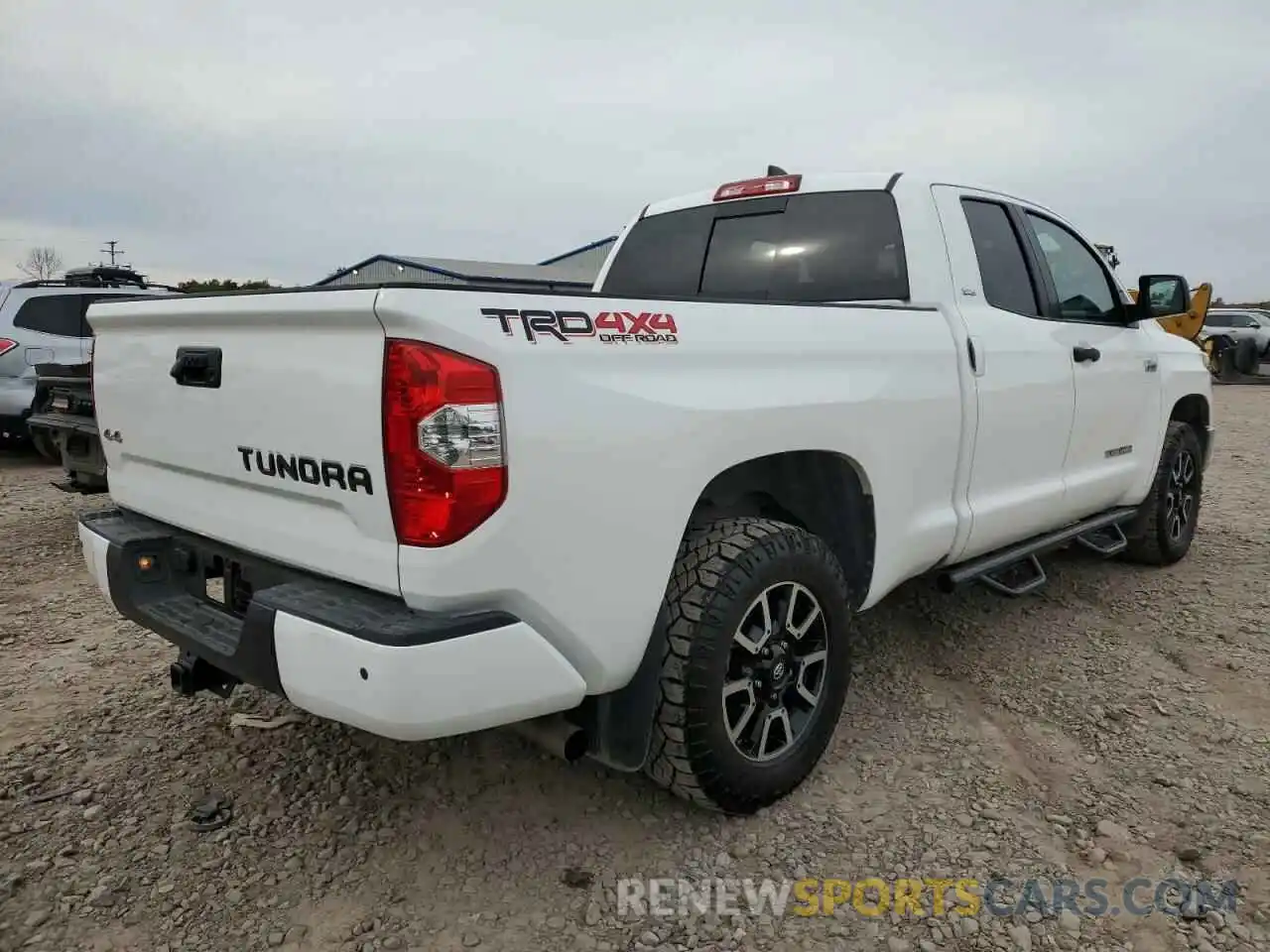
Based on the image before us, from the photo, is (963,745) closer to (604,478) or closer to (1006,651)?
(1006,651)

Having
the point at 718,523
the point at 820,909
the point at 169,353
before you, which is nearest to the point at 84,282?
the point at 169,353

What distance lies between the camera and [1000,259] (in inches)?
149

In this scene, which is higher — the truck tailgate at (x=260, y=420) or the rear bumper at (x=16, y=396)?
the truck tailgate at (x=260, y=420)

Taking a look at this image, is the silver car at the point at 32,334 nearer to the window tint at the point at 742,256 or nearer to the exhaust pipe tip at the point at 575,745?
the window tint at the point at 742,256

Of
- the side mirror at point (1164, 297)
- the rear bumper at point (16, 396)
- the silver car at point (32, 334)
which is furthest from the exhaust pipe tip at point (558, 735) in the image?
the rear bumper at point (16, 396)

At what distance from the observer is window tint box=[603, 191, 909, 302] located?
348 cm

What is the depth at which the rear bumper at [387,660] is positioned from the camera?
6.23ft

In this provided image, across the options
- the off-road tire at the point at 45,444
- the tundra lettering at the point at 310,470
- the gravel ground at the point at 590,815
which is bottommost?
the gravel ground at the point at 590,815

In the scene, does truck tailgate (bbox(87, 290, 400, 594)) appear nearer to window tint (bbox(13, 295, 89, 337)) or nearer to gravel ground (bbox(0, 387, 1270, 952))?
gravel ground (bbox(0, 387, 1270, 952))

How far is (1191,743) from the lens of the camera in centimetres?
318

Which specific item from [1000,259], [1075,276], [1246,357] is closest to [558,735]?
[1000,259]

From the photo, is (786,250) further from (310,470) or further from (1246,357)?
(1246,357)

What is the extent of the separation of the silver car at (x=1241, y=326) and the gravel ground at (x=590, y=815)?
69.9ft

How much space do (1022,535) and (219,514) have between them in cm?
307
